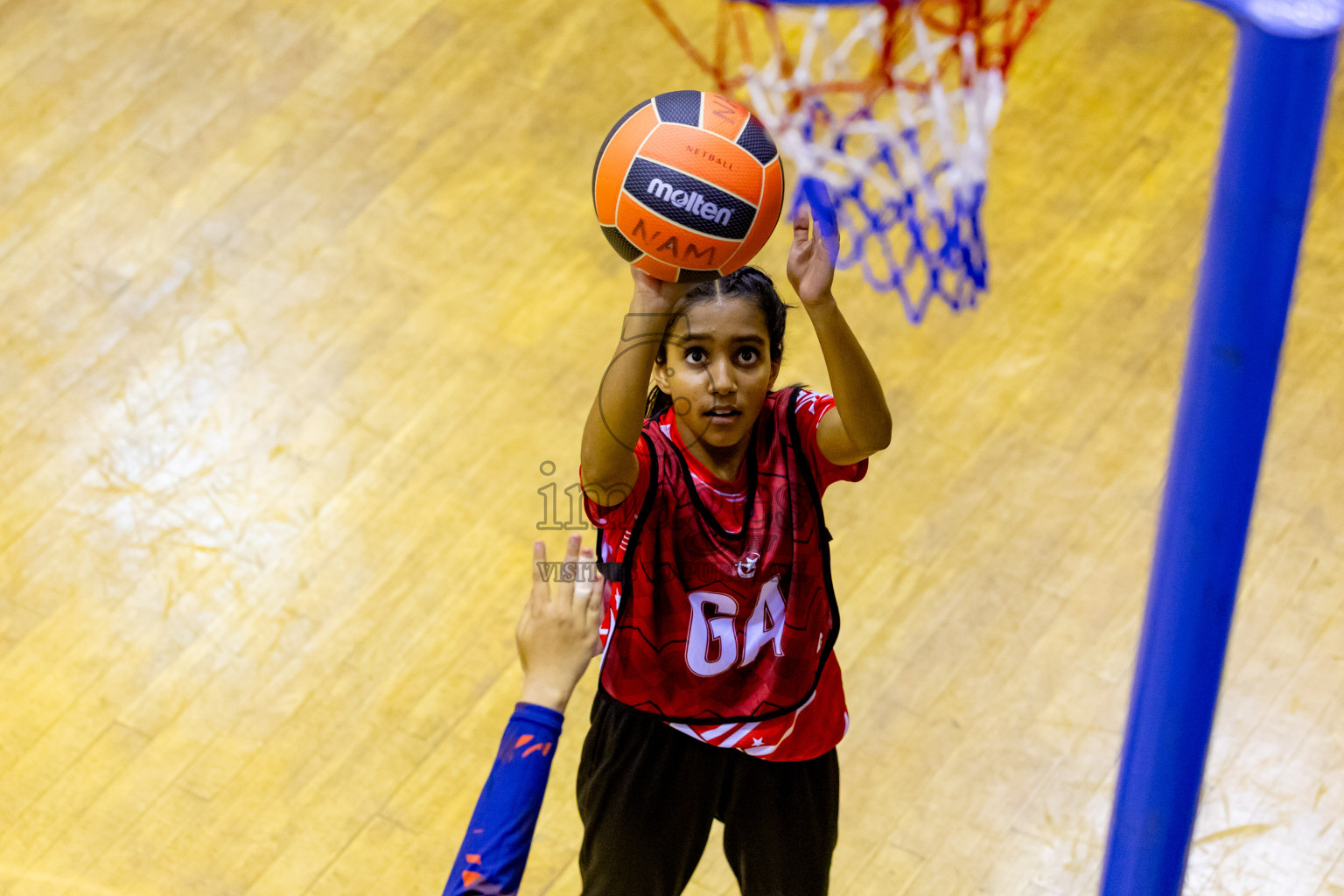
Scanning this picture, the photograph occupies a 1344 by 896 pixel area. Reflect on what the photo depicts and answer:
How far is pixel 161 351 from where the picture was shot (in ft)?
13.3

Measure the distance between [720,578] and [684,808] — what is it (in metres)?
0.43

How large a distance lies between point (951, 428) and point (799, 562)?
178 cm

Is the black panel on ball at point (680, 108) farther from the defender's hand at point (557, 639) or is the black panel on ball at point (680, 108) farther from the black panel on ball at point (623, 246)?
the defender's hand at point (557, 639)

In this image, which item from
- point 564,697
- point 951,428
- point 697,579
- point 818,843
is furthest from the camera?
point 951,428

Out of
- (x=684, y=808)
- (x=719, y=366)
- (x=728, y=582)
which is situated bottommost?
(x=684, y=808)

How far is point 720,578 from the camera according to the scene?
2.13 m

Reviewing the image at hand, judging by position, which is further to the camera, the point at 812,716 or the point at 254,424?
the point at 254,424

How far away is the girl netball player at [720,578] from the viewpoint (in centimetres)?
200

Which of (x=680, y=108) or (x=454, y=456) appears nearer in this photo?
(x=680, y=108)

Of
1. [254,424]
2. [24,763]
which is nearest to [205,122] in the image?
[254,424]

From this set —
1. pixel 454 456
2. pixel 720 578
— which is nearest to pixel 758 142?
pixel 720 578

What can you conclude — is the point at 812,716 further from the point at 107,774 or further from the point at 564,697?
the point at 107,774

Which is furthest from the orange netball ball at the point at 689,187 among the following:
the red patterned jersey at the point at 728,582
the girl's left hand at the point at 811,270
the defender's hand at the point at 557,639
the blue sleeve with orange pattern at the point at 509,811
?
the blue sleeve with orange pattern at the point at 509,811

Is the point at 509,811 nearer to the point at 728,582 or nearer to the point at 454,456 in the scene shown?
the point at 728,582
